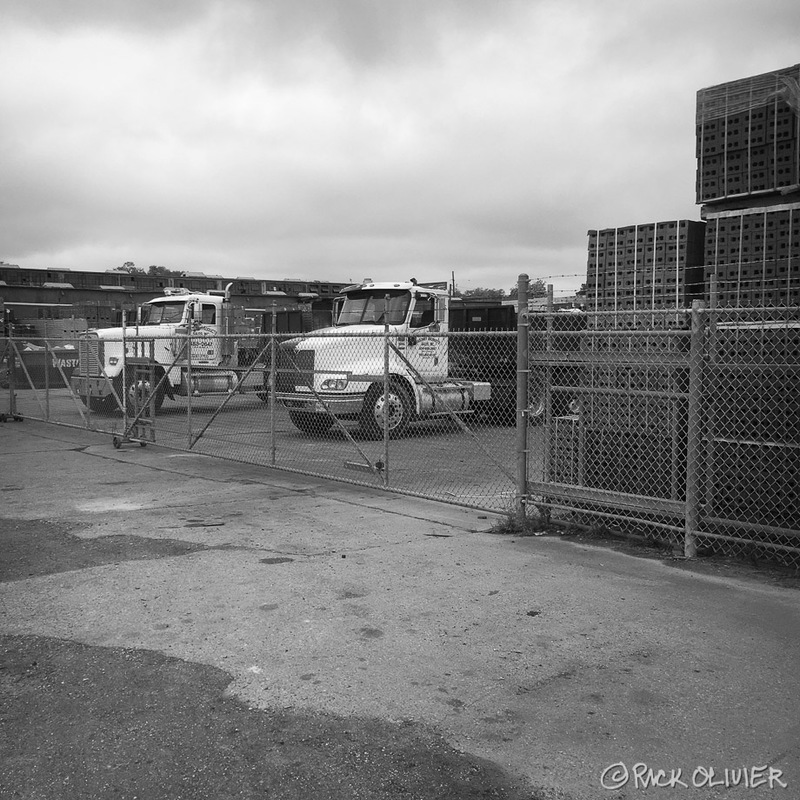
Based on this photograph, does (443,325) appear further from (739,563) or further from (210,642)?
(210,642)

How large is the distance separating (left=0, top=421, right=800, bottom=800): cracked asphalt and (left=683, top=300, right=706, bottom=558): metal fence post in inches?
14.4

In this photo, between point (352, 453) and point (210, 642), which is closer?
point (210, 642)

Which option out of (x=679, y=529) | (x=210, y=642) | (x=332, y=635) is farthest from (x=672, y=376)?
(x=210, y=642)

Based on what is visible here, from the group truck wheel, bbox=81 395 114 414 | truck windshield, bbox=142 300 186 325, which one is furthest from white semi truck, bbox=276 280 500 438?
truck windshield, bbox=142 300 186 325

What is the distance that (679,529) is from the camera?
247 inches

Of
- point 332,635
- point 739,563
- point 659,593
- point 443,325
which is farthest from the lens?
point 443,325

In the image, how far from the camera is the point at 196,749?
340cm

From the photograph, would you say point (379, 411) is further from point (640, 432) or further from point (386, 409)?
point (640, 432)

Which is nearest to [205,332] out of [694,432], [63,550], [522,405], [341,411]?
[341,411]

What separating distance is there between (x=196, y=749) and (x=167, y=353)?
1577cm

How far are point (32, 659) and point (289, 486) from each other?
210 inches

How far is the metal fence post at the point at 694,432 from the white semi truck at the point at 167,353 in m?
6.83

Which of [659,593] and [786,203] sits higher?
[786,203]

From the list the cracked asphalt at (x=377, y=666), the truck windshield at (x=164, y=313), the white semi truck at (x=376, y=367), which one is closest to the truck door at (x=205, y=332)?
the truck windshield at (x=164, y=313)
